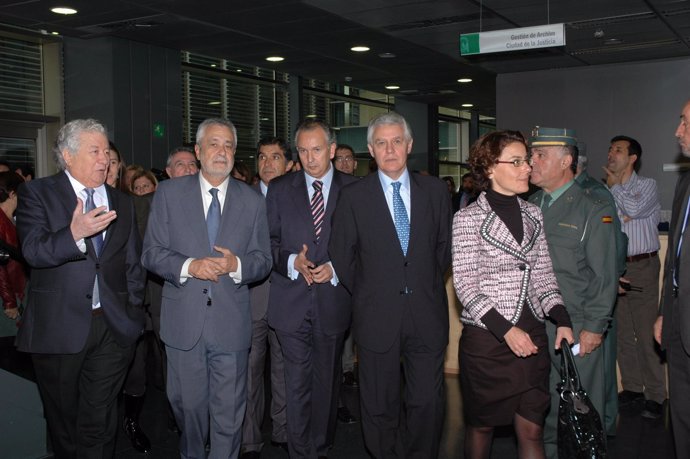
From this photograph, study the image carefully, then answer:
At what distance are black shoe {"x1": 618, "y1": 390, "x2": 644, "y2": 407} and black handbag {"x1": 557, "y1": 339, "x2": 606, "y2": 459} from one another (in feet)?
9.77

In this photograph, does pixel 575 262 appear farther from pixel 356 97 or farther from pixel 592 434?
pixel 356 97

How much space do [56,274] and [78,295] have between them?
0.50ft

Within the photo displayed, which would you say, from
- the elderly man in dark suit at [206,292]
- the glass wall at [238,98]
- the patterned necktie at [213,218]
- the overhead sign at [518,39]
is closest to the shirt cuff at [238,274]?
the elderly man in dark suit at [206,292]

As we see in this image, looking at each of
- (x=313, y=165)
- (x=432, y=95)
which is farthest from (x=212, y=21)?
(x=432, y=95)

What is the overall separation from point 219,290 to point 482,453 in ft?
5.33

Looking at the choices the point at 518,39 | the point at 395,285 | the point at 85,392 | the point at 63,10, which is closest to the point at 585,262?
the point at 395,285

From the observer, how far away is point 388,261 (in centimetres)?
385

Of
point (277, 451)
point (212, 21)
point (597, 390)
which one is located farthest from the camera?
point (212, 21)

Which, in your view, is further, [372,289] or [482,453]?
[372,289]

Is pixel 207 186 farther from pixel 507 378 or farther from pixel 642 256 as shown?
pixel 642 256

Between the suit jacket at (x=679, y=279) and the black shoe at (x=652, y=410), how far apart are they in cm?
234

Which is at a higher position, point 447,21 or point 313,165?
point 447,21

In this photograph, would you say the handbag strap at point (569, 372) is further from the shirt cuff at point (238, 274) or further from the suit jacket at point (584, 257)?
the shirt cuff at point (238, 274)

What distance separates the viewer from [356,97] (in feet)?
57.0
